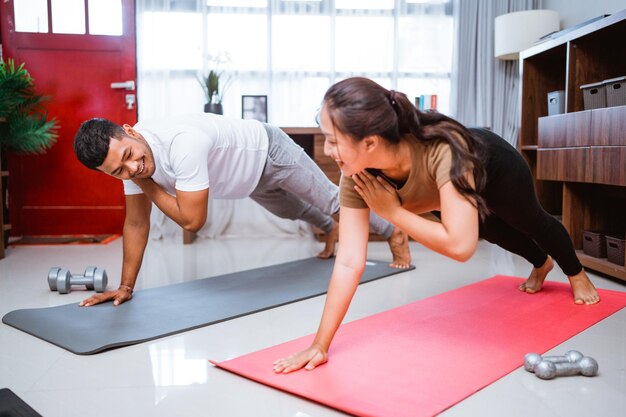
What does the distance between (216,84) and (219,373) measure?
8.98 feet

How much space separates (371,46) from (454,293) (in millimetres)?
2378

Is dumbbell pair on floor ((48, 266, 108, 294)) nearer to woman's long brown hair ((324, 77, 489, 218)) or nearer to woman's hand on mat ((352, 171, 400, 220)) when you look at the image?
woman's hand on mat ((352, 171, 400, 220))

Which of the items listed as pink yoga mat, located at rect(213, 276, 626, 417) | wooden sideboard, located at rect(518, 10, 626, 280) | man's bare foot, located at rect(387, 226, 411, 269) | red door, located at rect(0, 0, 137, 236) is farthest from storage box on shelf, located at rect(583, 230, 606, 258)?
red door, located at rect(0, 0, 137, 236)

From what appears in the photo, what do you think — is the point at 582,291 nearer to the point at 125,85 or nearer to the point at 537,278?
the point at 537,278

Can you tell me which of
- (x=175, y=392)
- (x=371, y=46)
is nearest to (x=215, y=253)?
(x=371, y=46)

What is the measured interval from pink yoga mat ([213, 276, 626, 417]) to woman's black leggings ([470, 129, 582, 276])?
0.21m

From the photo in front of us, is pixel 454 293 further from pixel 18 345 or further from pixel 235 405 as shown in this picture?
pixel 18 345

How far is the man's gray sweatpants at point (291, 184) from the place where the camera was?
2.49 metres

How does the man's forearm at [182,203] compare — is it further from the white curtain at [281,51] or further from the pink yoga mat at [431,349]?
the white curtain at [281,51]

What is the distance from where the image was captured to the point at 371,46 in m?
4.13

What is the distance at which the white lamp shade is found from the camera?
12.1 feet

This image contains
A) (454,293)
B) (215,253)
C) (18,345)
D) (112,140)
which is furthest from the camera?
(215,253)

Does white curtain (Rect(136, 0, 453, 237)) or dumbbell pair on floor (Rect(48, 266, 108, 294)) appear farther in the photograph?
white curtain (Rect(136, 0, 453, 237))

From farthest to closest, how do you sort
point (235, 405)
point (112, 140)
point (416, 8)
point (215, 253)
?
point (416, 8)
point (215, 253)
point (112, 140)
point (235, 405)
